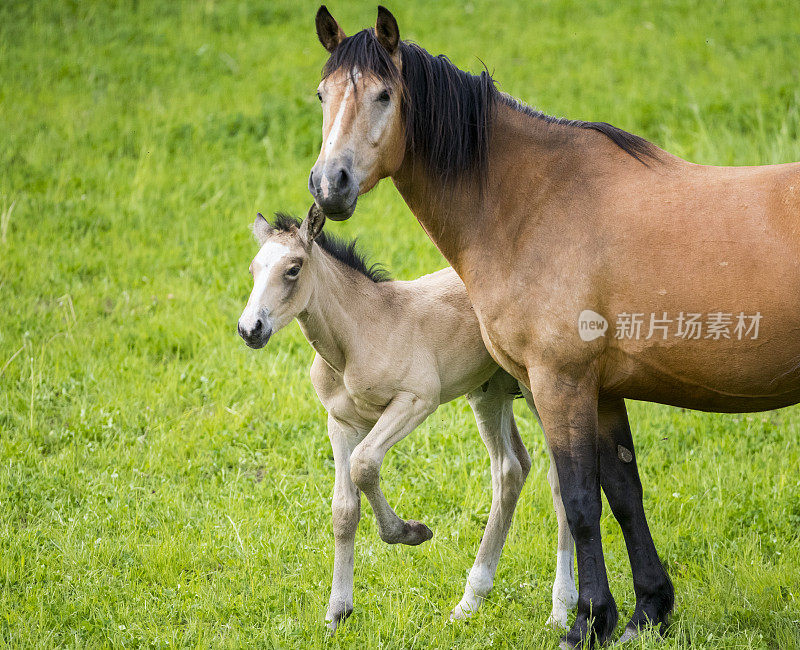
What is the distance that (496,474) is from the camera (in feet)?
17.1

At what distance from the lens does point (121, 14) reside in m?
14.7

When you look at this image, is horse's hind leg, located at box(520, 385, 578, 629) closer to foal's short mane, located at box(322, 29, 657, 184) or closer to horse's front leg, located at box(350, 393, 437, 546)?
horse's front leg, located at box(350, 393, 437, 546)

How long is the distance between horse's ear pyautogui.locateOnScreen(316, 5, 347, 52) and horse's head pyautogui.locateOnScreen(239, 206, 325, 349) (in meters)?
0.85

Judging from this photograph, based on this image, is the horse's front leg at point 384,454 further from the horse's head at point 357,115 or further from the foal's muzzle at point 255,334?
the horse's head at point 357,115

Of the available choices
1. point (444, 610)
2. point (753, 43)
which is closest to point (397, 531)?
point (444, 610)

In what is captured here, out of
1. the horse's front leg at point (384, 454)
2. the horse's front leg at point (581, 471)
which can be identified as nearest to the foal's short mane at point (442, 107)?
the horse's front leg at point (581, 471)

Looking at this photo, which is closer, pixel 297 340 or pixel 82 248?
pixel 297 340

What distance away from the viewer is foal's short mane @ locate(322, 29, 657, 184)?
392cm

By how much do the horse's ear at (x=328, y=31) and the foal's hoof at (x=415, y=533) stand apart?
2632 mm

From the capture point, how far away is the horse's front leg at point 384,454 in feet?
14.7

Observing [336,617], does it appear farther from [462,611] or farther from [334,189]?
[334,189]

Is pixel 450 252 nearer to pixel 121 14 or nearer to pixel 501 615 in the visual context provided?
pixel 501 615

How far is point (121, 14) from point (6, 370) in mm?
9564

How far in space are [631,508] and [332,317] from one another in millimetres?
1956
